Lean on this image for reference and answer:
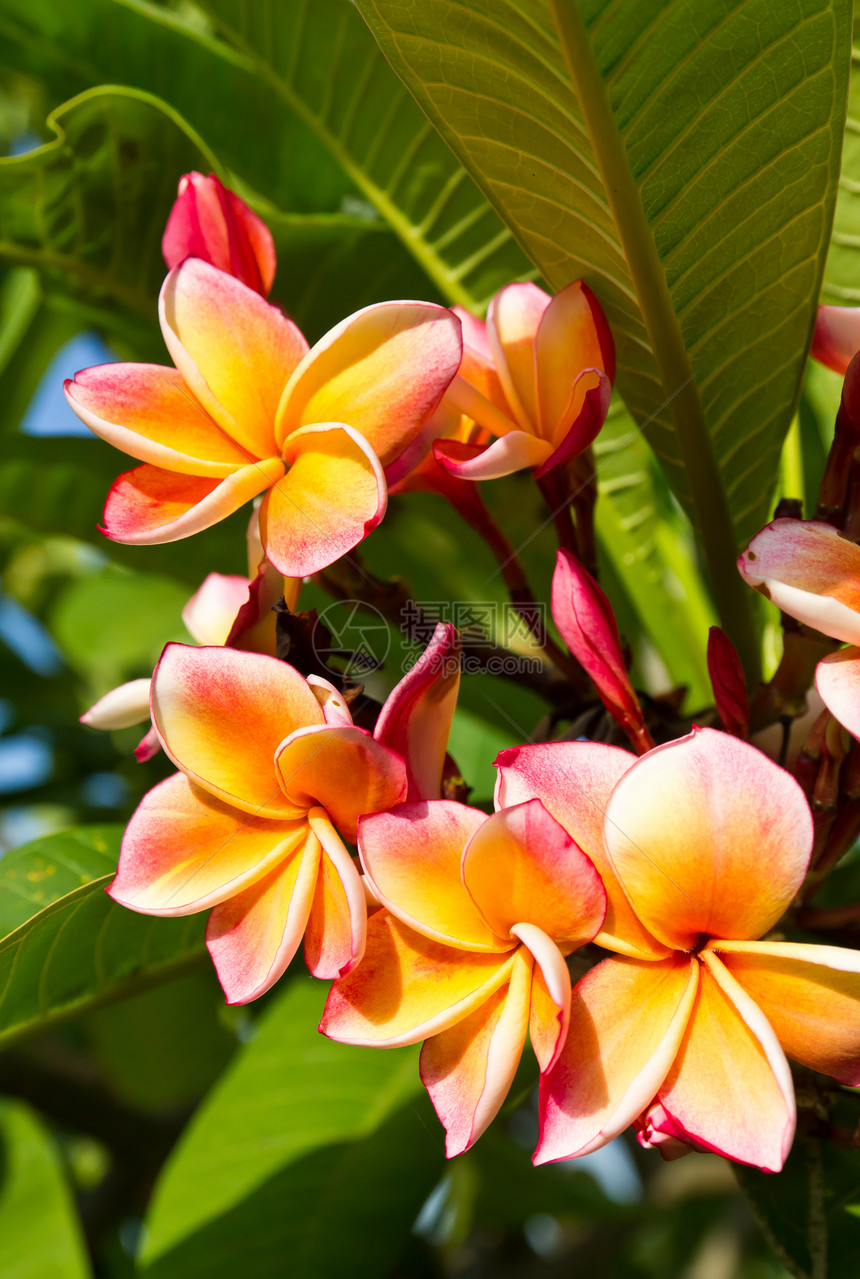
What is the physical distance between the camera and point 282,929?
565 millimetres

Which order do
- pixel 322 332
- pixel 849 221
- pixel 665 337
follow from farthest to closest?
pixel 322 332 → pixel 849 221 → pixel 665 337

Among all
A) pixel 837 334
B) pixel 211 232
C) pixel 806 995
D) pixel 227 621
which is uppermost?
pixel 211 232

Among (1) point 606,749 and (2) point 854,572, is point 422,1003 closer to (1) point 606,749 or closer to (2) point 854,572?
(1) point 606,749

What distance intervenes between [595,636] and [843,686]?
150mm

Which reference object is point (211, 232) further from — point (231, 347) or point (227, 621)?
point (227, 621)

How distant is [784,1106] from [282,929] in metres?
0.26

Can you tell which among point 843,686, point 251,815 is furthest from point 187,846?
point 843,686

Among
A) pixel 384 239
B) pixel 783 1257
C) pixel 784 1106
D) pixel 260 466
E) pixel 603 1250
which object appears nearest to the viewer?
pixel 784 1106

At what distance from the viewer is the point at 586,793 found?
1.77 feet

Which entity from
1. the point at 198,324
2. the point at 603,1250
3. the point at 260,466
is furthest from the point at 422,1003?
the point at 603,1250

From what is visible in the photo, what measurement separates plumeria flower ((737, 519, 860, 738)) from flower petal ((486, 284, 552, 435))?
0.20 m

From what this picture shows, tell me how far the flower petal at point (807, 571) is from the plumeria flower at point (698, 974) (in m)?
0.08

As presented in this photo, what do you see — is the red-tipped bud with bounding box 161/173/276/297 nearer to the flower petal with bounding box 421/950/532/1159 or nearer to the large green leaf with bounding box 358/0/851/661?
the large green leaf with bounding box 358/0/851/661

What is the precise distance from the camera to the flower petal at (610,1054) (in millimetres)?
498
